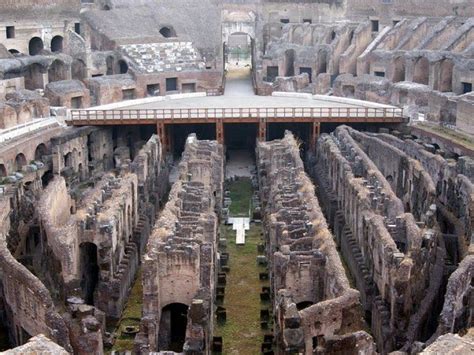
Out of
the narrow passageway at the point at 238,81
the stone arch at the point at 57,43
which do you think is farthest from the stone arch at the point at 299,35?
the stone arch at the point at 57,43

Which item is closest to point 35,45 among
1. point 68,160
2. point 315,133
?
point 68,160

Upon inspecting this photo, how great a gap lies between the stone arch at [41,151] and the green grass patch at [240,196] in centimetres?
991

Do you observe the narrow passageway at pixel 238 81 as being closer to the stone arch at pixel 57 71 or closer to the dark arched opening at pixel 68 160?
the stone arch at pixel 57 71

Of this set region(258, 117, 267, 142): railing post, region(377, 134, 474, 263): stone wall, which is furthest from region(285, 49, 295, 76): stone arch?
region(377, 134, 474, 263): stone wall

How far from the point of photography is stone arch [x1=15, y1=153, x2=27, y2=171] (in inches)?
1395

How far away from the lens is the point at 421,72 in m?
46.8

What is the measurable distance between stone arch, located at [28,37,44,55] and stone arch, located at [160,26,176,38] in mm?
9278

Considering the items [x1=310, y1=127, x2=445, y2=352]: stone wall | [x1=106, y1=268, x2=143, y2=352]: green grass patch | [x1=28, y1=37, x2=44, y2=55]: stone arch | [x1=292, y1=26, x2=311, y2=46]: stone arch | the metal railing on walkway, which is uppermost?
[x1=292, y1=26, x2=311, y2=46]: stone arch

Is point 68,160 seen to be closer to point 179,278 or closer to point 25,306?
point 179,278

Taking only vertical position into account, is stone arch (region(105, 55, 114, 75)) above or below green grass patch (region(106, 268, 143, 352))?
above

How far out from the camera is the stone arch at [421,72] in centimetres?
4670

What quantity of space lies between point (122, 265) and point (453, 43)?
29837 mm

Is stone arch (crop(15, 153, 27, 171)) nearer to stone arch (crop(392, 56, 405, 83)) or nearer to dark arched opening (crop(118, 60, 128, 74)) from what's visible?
dark arched opening (crop(118, 60, 128, 74))

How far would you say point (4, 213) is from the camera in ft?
86.0
